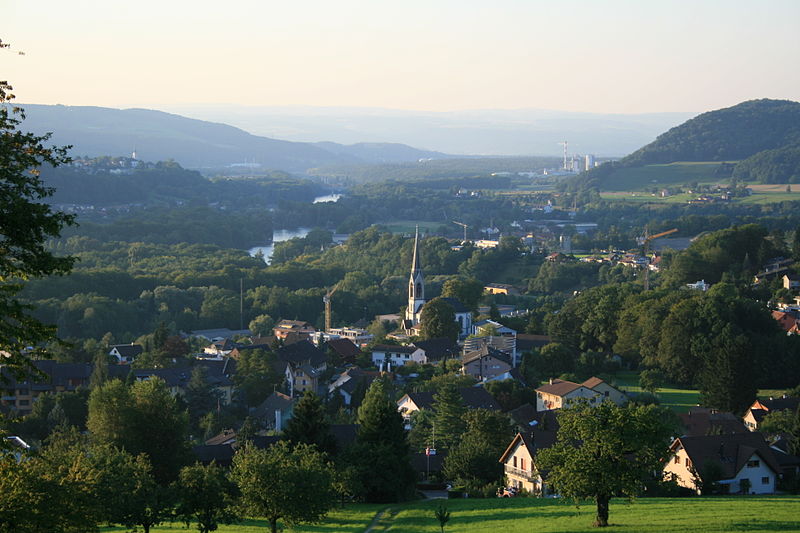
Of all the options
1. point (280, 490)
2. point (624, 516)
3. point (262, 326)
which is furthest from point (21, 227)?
point (262, 326)

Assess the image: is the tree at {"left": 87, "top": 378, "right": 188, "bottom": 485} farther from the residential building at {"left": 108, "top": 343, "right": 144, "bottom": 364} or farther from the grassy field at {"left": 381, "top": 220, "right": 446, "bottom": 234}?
the grassy field at {"left": 381, "top": 220, "right": 446, "bottom": 234}

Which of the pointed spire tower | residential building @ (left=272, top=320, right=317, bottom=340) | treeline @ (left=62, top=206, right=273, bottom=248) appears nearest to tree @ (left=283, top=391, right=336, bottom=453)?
residential building @ (left=272, top=320, right=317, bottom=340)

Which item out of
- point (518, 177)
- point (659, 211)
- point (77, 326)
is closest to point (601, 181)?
point (659, 211)

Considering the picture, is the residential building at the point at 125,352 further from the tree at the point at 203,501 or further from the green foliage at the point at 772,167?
the green foliage at the point at 772,167

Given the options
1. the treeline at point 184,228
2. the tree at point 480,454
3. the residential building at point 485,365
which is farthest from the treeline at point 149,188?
the tree at point 480,454

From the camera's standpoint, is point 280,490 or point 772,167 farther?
point 772,167

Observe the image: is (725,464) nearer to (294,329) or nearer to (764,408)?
(764,408)

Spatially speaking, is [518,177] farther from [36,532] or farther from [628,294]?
[36,532]
